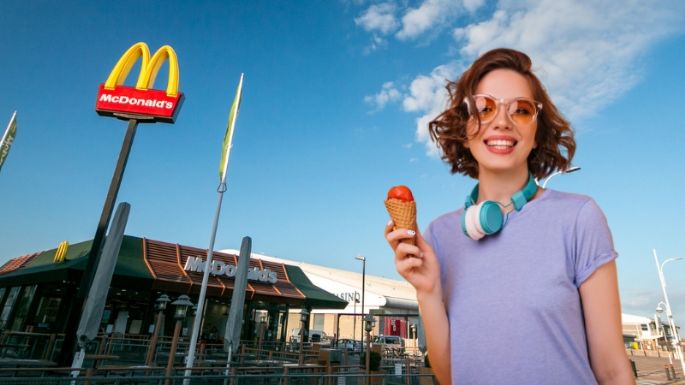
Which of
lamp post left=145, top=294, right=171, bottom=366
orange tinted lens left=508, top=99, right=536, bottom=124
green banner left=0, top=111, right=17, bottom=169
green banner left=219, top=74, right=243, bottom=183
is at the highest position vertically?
green banner left=0, top=111, right=17, bottom=169

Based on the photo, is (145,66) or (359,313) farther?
(359,313)

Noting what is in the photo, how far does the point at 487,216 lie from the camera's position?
1260mm

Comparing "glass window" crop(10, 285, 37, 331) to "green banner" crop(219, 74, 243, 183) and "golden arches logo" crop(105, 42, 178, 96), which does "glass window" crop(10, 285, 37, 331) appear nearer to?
"golden arches logo" crop(105, 42, 178, 96)

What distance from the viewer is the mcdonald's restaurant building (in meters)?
19.7

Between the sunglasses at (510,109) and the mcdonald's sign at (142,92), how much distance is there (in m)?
14.1

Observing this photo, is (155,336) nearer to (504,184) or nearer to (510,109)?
(504,184)

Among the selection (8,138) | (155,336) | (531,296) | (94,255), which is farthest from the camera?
(8,138)

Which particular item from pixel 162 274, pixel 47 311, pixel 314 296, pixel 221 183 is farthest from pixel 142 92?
pixel 47 311

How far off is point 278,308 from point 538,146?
27.3 m

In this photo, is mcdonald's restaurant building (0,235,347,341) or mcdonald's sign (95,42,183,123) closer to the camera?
mcdonald's sign (95,42,183,123)

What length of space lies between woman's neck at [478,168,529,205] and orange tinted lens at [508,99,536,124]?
0.20 meters

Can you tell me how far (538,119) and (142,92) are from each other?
15.0 meters

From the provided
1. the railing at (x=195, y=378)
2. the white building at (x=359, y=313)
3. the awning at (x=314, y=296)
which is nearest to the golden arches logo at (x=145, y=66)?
the railing at (x=195, y=378)

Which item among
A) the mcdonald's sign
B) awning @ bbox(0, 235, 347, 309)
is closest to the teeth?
the mcdonald's sign
